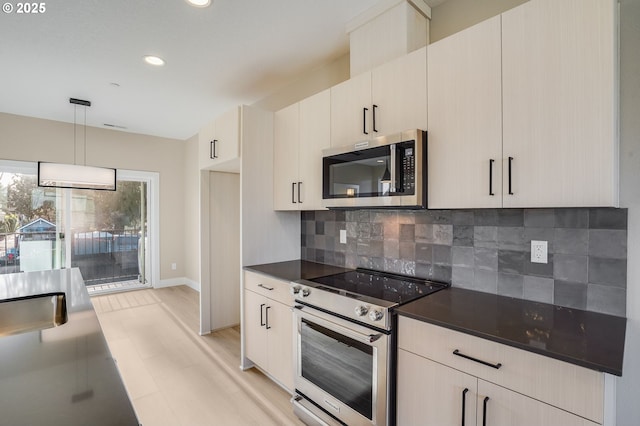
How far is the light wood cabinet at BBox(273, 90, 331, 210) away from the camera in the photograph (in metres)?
2.40

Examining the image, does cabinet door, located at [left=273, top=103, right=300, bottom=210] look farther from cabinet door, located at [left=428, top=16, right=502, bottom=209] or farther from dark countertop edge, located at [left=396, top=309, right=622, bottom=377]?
dark countertop edge, located at [left=396, top=309, right=622, bottom=377]

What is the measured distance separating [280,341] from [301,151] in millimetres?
1502

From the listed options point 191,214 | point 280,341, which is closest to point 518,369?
point 280,341

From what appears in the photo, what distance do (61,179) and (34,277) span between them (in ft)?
5.35

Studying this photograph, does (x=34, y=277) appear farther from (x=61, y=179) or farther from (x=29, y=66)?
(x=29, y=66)

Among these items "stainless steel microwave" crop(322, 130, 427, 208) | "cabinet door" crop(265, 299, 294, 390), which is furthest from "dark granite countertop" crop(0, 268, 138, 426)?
"stainless steel microwave" crop(322, 130, 427, 208)

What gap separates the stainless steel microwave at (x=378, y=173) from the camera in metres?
1.73

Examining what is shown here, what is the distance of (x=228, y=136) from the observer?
285cm

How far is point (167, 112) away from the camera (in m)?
4.16

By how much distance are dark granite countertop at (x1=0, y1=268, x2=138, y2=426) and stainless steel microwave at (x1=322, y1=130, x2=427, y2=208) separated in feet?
→ 4.84

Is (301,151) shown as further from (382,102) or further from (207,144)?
(207,144)

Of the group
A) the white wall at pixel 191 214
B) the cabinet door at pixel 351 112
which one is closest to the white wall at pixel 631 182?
the cabinet door at pixel 351 112

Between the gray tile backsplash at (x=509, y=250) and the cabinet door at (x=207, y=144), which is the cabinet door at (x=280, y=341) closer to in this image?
the gray tile backsplash at (x=509, y=250)

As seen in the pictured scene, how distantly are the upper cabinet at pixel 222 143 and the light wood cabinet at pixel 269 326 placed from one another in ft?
3.64
